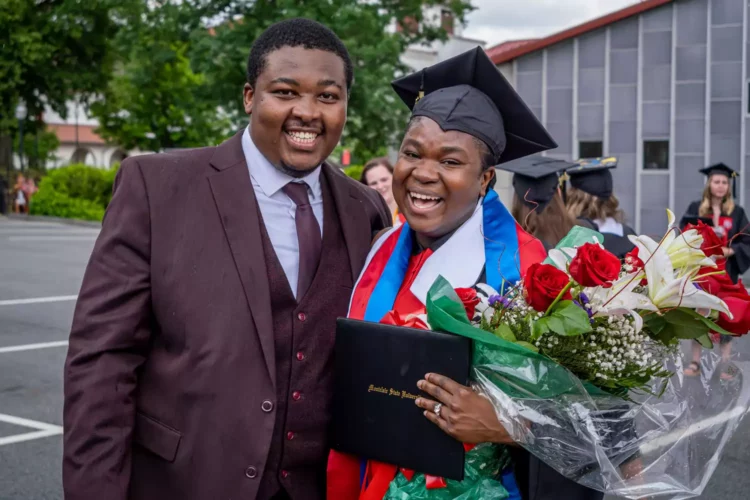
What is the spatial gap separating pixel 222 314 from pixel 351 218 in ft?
1.94

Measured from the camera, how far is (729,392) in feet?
8.18

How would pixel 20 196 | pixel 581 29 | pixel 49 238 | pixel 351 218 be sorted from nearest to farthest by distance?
pixel 351 218
pixel 581 29
pixel 49 238
pixel 20 196

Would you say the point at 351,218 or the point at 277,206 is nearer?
the point at 277,206

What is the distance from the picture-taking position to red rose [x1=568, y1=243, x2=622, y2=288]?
212 cm

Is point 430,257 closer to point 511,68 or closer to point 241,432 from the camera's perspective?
point 241,432

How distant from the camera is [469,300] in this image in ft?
7.57

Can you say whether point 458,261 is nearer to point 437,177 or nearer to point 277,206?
point 437,177

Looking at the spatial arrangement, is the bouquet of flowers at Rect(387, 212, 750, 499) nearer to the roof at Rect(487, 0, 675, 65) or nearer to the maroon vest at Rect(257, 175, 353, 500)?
the maroon vest at Rect(257, 175, 353, 500)

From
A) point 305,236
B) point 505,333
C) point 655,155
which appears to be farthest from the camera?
point 655,155

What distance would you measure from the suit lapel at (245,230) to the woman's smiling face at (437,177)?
0.45m

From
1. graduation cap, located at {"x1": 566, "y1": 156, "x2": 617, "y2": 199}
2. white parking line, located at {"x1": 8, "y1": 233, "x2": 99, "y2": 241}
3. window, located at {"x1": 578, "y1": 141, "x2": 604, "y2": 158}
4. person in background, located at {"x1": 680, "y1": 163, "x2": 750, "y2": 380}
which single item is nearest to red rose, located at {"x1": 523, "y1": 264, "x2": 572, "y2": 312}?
graduation cap, located at {"x1": 566, "y1": 156, "x2": 617, "y2": 199}

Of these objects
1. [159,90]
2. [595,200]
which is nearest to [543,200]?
[595,200]

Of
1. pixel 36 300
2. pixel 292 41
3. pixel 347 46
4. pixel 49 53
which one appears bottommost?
pixel 36 300

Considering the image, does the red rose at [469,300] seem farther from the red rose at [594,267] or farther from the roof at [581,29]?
the roof at [581,29]
